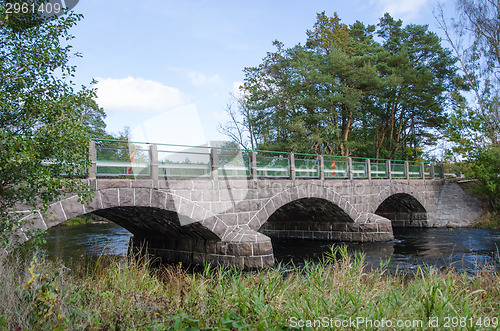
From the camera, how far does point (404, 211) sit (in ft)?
75.4

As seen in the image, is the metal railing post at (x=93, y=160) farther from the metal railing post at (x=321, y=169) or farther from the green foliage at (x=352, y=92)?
the green foliage at (x=352, y=92)

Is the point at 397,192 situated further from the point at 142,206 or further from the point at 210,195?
the point at 142,206

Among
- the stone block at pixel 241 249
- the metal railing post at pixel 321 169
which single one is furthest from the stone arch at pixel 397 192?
the stone block at pixel 241 249

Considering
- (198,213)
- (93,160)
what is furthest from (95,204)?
(198,213)

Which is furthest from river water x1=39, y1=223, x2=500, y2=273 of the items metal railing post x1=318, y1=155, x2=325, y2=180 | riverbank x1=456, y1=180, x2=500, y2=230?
metal railing post x1=318, y1=155, x2=325, y2=180

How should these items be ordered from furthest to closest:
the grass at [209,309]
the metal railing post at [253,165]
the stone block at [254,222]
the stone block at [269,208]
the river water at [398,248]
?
the stone block at [269,208], the metal railing post at [253,165], the stone block at [254,222], the river water at [398,248], the grass at [209,309]

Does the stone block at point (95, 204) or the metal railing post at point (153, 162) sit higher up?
the metal railing post at point (153, 162)

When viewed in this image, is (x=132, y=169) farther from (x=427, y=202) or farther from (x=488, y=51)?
(x=488, y=51)

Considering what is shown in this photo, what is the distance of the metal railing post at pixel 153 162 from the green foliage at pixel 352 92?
49.1 ft

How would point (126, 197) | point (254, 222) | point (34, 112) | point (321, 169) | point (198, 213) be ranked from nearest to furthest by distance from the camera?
point (34, 112)
point (126, 197)
point (198, 213)
point (254, 222)
point (321, 169)

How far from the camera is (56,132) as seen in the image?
5.73m

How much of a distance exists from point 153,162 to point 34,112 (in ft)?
13.3

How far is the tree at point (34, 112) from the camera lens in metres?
5.60

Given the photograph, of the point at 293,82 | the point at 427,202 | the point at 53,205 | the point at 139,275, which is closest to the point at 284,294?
the point at 139,275
